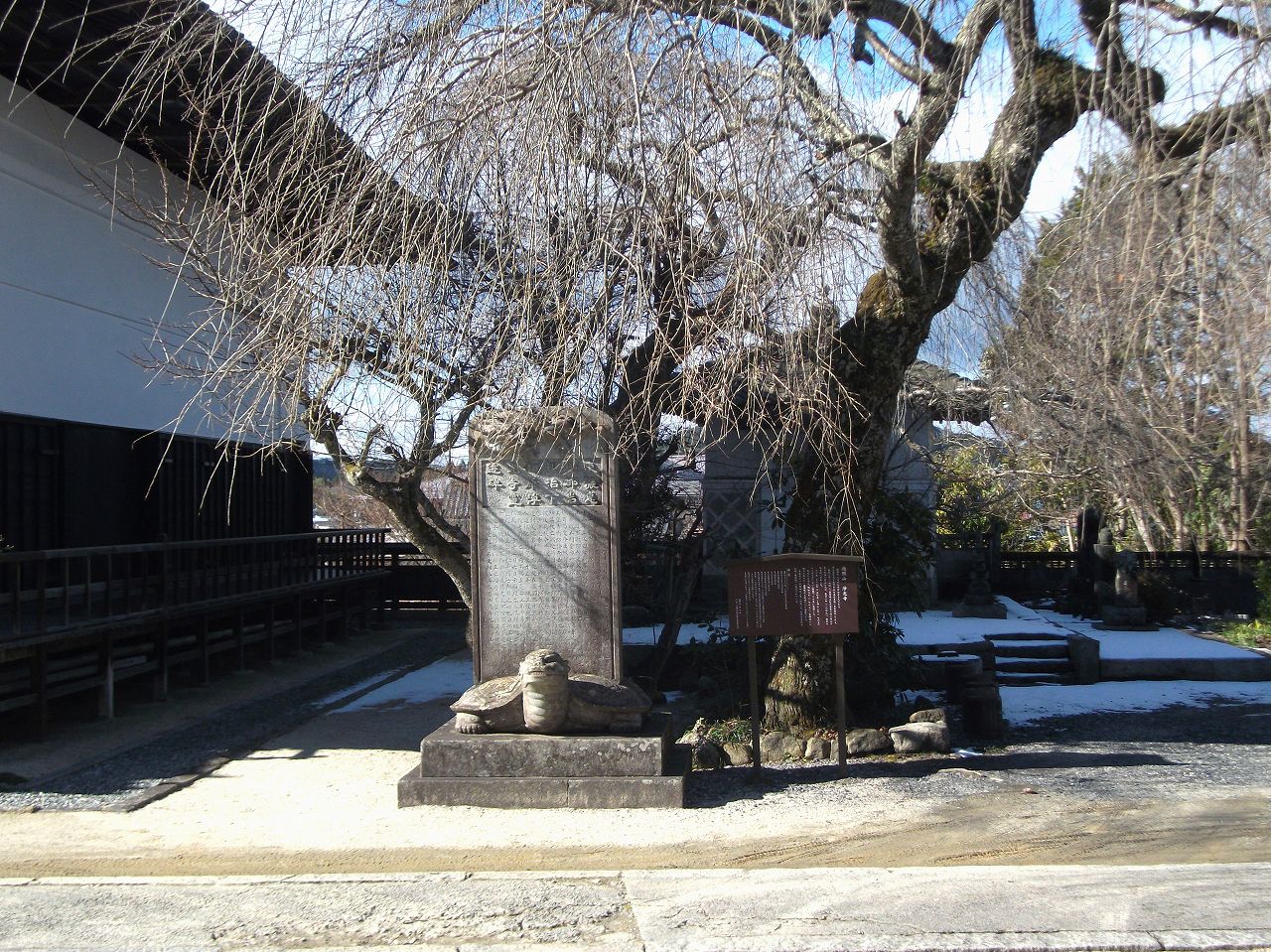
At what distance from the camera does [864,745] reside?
7.81 m

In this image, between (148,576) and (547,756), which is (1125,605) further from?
(148,576)

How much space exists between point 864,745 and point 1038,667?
476 cm

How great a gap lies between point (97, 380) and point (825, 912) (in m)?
9.86

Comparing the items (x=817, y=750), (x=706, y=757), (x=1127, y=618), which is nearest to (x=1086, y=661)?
(x=1127, y=618)

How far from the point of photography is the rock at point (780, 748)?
7801 mm

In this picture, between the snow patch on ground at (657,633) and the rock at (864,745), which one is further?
the snow patch on ground at (657,633)

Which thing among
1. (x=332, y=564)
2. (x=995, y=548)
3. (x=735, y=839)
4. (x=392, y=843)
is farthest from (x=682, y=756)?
(x=995, y=548)

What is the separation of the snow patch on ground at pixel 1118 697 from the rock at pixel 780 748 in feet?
8.22

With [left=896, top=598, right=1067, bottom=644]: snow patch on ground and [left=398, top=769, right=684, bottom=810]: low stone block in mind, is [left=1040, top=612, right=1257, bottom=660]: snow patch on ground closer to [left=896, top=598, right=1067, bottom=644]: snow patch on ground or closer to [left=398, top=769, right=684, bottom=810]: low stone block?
[left=896, top=598, right=1067, bottom=644]: snow patch on ground

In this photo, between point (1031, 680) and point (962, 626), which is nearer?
point (1031, 680)

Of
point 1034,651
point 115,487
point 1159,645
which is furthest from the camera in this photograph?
point 1159,645

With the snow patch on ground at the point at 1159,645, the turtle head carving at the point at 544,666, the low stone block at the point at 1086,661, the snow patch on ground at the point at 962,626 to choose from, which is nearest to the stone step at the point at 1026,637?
the snow patch on ground at the point at 962,626

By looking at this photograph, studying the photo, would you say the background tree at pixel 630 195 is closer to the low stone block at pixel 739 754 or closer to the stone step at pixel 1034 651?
the low stone block at pixel 739 754

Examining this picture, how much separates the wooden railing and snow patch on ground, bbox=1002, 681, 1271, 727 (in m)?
8.10
